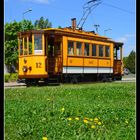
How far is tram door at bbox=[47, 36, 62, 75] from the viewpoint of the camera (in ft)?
45.0

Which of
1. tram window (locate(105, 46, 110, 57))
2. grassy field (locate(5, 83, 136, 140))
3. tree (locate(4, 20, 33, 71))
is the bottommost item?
grassy field (locate(5, 83, 136, 140))

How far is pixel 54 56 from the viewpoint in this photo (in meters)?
14.2

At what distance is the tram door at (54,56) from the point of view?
13.7 metres

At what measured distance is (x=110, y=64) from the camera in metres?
16.2

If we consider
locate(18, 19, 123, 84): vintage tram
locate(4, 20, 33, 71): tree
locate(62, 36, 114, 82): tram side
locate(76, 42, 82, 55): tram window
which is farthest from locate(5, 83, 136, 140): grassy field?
locate(62, 36, 114, 82): tram side

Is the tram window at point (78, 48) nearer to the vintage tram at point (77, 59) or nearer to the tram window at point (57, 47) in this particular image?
the vintage tram at point (77, 59)

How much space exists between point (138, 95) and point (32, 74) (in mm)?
9535

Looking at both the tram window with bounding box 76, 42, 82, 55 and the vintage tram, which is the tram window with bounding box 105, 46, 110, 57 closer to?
the vintage tram

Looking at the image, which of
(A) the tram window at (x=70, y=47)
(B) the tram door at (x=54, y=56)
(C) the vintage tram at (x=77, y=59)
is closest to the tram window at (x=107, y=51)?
(C) the vintage tram at (x=77, y=59)

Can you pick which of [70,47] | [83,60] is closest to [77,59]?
[83,60]

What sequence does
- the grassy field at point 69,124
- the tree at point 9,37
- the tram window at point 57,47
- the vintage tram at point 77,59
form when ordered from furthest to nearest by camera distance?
the vintage tram at point 77,59, the tram window at point 57,47, the grassy field at point 69,124, the tree at point 9,37

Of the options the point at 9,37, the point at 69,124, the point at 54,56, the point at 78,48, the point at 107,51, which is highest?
the point at 78,48

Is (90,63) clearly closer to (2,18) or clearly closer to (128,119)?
(128,119)

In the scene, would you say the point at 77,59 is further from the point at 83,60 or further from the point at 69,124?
the point at 69,124
